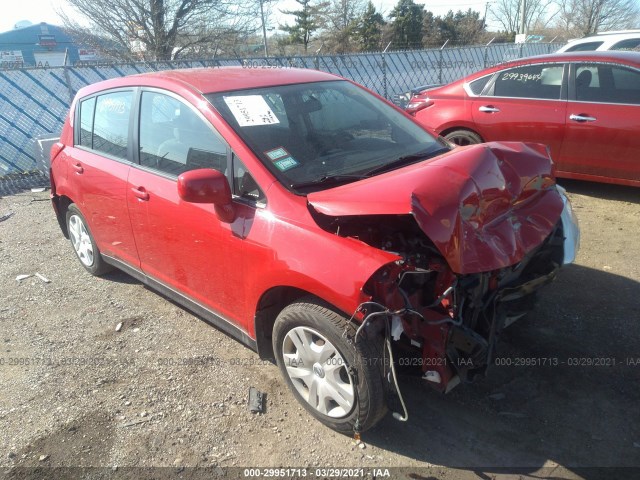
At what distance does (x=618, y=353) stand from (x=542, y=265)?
812 mm

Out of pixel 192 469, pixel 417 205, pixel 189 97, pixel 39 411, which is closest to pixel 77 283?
pixel 39 411

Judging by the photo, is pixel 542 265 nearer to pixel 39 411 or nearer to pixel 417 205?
pixel 417 205

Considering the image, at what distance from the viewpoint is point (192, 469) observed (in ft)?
8.24

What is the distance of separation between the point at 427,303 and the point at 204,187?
1275 millimetres

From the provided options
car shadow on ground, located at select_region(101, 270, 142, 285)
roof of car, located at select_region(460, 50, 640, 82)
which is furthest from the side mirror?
roof of car, located at select_region(460, 50, 640, 82)

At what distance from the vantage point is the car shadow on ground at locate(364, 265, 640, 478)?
248 cm

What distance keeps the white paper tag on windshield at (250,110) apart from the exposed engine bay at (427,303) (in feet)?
2.75

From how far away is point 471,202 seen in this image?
233cm

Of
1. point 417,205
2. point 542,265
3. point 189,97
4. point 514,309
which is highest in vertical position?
point 189,97

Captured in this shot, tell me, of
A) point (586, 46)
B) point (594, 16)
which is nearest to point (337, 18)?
point (594, 16)

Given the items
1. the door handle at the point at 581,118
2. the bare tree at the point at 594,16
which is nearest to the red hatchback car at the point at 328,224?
the door handle at the point at 581,118

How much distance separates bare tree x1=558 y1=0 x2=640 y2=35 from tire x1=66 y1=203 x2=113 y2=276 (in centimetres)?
3379

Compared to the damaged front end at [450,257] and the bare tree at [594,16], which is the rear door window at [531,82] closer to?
the damaged front end at [450,257]

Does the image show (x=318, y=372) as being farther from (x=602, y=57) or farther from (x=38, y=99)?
(x=38, y=99)
